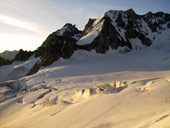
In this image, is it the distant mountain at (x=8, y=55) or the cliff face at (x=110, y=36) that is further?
the distant mountain at (x=8, y=55)

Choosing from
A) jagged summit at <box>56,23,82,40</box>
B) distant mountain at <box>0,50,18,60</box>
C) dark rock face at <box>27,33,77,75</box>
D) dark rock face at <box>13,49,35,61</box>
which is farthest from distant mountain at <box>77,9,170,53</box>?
distant mountain at <box>0,50,18,60</box>

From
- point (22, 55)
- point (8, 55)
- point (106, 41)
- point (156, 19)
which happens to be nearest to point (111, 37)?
point (106, 41)

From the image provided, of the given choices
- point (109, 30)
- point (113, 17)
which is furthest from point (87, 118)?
point (113, 17)

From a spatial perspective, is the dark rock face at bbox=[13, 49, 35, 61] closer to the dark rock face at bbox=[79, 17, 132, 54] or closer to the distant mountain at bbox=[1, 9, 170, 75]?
the distant mountain at bbox=[1, 9, 170, 75]

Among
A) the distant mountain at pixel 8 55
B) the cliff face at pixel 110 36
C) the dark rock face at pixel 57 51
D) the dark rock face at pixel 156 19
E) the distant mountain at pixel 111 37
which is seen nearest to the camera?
the dark rock face at pixel 57 51

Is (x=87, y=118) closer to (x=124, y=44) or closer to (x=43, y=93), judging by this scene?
(x=43, y=93)

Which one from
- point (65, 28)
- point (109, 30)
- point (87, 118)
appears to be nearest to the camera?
point (87, 118)

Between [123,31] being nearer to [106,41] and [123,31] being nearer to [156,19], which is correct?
[106,41]

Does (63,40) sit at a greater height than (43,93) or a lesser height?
greater

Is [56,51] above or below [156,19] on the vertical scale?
below

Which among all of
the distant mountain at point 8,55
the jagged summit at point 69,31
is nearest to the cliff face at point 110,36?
the jagged summit at point 69,31

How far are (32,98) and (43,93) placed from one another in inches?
38.9

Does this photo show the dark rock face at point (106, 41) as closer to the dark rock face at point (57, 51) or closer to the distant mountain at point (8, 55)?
the dark rock face at point (57, 51)

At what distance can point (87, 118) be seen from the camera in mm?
A: 3979
